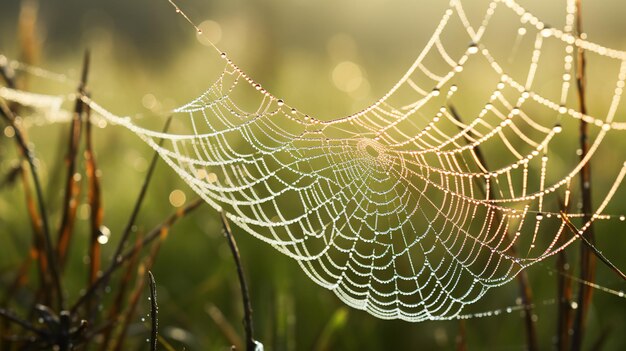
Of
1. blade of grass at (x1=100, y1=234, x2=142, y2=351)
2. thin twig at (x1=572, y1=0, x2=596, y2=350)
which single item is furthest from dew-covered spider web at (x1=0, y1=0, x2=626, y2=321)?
blade of grass at (x1=100, y1=234, x2=142, y2=351)

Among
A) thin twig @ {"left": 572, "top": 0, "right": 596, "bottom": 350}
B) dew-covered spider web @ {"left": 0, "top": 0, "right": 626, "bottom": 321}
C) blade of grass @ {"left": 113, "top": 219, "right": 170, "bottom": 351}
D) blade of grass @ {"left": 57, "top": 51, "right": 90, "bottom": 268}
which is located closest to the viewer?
thin twig @ {"left": 572, "top": 0, "right": 596, "bottom": 350}

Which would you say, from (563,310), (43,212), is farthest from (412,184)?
(43,212)

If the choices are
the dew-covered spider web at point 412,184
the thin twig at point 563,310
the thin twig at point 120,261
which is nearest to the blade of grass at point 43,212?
the thin twig at point 120,261

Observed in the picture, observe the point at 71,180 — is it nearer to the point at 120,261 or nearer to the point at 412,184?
the point at 120,261

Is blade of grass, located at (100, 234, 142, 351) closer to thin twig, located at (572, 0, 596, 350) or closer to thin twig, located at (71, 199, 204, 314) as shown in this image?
Result: thin twig, located at (71, 199, 204, 314)

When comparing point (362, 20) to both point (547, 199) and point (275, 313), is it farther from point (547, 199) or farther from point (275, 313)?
point (275, 313)

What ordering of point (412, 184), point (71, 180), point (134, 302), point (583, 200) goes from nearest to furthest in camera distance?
1. point (583, 200)
2. point (134, 302)
3. point (71, 180)
4. point (412, 184)

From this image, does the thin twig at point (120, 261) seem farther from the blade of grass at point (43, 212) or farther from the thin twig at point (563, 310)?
the thin twig at point (563, 310)

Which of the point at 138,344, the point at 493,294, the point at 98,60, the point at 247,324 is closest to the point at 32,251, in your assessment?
the point at 138,344
